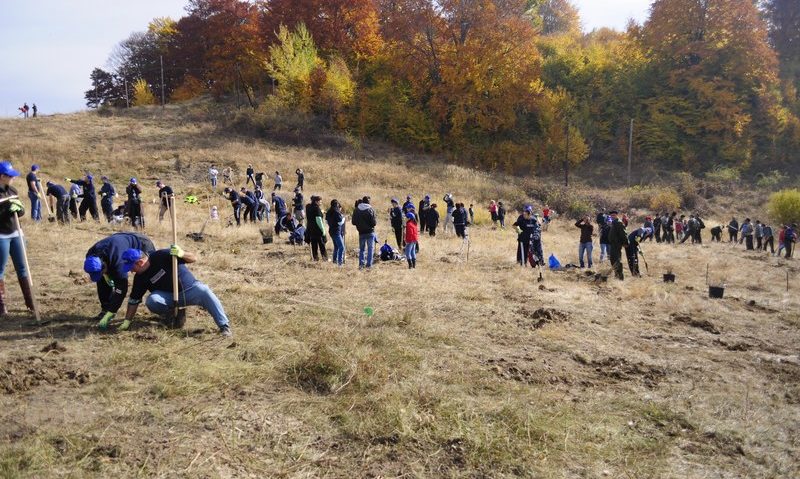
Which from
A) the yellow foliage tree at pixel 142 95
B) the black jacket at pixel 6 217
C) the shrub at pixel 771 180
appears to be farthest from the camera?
the yellow foliage tree at pixel 142 95

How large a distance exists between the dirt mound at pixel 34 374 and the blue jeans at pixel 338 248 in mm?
7151

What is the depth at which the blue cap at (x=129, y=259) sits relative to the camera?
639 centimetres

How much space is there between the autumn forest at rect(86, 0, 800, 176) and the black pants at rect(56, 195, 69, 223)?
91.3 feet

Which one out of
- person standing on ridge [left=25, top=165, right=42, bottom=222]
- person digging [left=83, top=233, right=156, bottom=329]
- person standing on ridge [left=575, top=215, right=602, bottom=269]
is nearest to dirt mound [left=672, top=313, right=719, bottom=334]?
person standing on ridge [left=575, top=215, right=602, bottom=269]

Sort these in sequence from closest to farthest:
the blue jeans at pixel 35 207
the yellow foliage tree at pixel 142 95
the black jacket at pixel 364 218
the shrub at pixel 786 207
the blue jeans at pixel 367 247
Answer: the black jacket at pixel 364 218 < the blue jeans at pixel 367 247 < the blue jeans at pixel 35 207 < the shrub at pixel 786 207 < the yellow foliage tree at pixel 142 95

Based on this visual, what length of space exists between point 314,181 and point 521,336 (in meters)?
25.1

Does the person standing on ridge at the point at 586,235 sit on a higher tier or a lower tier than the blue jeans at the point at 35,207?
lower

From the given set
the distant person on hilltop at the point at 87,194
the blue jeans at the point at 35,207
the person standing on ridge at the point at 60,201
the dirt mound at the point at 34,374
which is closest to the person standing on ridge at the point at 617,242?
the dirt mound at the point at 34,374

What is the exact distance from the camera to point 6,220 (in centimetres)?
644

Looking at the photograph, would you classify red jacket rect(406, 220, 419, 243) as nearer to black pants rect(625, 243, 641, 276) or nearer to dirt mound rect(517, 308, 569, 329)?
dirt mound rect(517, 308, 569, 329)

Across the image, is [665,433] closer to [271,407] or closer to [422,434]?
[422,434]

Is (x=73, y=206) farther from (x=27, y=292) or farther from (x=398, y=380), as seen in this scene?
(x=398, y=380)

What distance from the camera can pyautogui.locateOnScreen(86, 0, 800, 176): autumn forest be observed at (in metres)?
41.5

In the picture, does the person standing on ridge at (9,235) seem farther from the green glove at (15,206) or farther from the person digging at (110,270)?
the person digging at (110,270)
